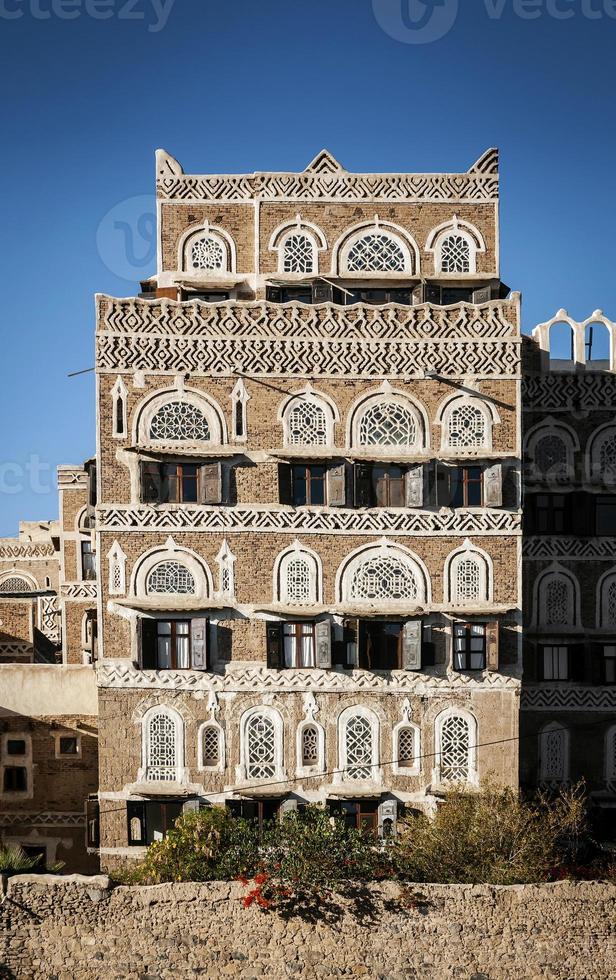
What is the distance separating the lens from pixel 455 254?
93.0 ft

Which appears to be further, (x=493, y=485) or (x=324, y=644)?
(x=493, y=485)

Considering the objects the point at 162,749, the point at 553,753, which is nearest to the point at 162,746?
the point at 162,749

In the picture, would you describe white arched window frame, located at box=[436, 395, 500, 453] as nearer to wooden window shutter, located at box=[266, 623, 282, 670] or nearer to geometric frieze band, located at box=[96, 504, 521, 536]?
geometric frieze band, located at box=[96, 504, 521, 536]

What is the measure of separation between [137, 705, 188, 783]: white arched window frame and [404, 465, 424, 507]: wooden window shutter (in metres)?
7.71

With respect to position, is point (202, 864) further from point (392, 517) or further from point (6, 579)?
point (6, 579)

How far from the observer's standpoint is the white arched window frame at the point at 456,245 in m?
28.3

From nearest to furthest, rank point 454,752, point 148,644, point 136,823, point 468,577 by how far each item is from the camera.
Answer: point 136,823 < point 148,644 < point 454,752 < point 468,577

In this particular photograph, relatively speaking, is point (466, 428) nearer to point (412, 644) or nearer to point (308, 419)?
point (308, 419)

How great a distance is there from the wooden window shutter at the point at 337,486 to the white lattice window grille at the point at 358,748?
529 cm

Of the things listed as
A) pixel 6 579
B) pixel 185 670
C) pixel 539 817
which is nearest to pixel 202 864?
pixel 185 670

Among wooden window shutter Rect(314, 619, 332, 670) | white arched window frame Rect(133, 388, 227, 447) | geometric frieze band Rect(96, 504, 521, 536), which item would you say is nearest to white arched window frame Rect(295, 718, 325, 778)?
wooden window shutter Rect(314, 619, 332, 670)

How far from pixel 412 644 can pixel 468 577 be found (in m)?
2.19

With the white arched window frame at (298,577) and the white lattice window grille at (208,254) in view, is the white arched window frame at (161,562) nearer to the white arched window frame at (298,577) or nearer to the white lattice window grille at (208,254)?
the white arched window frame at (298,577)

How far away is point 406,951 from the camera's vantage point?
23.2 meters
